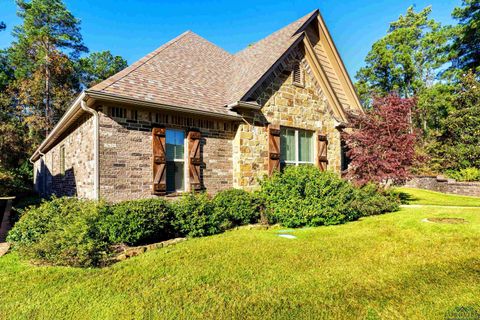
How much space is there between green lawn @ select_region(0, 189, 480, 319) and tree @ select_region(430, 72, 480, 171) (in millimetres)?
14052

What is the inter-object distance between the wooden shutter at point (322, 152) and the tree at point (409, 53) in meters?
18.4

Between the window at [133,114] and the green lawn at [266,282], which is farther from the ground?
the window at [133,114]

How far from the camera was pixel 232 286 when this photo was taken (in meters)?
3.82

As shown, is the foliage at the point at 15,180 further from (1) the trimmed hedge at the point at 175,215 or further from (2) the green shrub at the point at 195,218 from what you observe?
(2) the green shrub at the point at 195,218

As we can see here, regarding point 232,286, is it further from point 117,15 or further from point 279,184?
point 117,15

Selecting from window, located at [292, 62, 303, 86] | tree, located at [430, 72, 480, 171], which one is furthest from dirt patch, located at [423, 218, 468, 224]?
tree, located at [430, 72, 480, 171]

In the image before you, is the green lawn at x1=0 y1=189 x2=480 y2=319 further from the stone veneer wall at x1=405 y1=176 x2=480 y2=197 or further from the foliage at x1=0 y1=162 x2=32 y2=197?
the foliage at x1=0 y1=162 x2=32 y2=197

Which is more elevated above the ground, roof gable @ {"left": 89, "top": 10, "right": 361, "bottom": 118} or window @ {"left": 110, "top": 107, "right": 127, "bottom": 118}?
roof gable @ {"left": 89, "top": 10, "right": 361, "bottom": 118}

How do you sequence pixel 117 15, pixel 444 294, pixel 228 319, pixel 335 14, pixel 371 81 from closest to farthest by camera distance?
pixel 228 319 < pixel 444 294 < pixel 117 15 < pixel 335 14 < pixel 371 81

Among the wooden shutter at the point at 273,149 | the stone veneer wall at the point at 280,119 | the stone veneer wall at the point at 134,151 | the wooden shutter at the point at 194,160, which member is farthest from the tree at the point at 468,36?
the wooden shutter at the point at 194,160

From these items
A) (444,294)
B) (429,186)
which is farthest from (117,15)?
(429,186)

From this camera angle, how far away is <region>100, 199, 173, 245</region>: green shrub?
5.65 meters

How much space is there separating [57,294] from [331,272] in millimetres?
3944

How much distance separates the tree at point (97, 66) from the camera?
3122 centimetres
